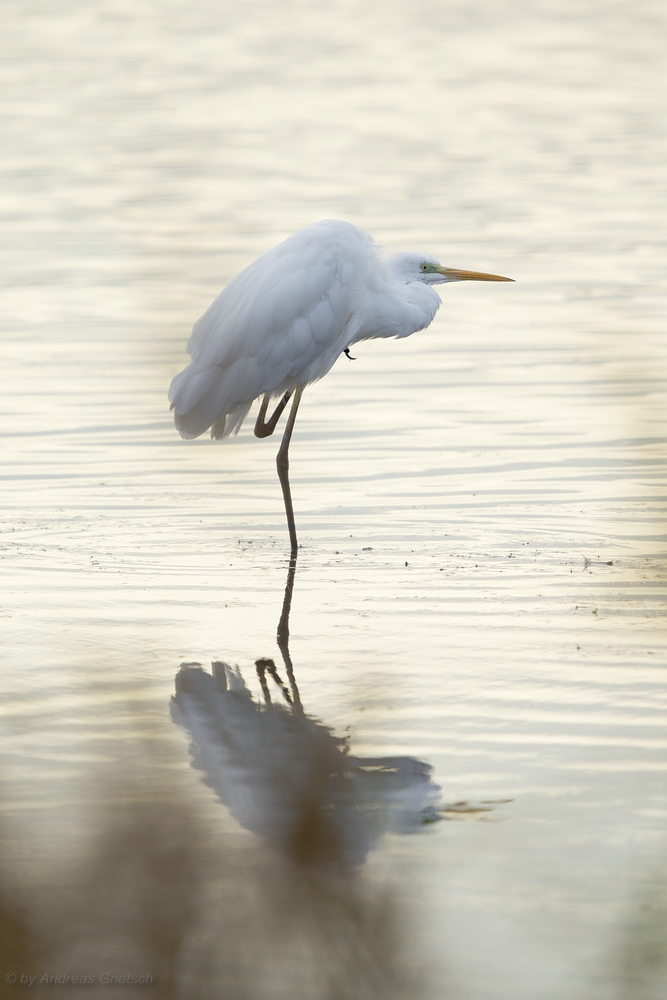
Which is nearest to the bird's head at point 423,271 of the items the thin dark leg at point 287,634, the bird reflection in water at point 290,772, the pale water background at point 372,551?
the pale water background at point 372,551

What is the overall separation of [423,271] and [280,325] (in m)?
1.02

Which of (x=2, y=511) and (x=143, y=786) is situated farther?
(x=2, y=511)

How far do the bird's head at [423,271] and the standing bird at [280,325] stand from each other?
0.24m

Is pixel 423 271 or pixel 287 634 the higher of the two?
pixel 423 271

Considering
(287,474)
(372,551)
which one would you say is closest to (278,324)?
(287,474)

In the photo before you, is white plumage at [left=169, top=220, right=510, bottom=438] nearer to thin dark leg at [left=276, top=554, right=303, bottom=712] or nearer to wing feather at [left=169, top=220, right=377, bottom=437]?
wing feather at [left=169, top=220, right=377, bottom=437]

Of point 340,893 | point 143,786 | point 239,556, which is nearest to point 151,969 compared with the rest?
point 340,893

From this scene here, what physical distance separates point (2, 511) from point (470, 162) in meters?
10.4

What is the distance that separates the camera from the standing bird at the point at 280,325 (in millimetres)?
6473

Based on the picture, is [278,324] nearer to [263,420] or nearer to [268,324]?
[268,324]

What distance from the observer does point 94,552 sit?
594 centimetres

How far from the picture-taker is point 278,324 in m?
6.52

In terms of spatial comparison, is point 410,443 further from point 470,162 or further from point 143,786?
point 470,162

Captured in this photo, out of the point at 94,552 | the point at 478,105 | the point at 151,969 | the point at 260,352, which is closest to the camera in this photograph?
the point at 151,969
